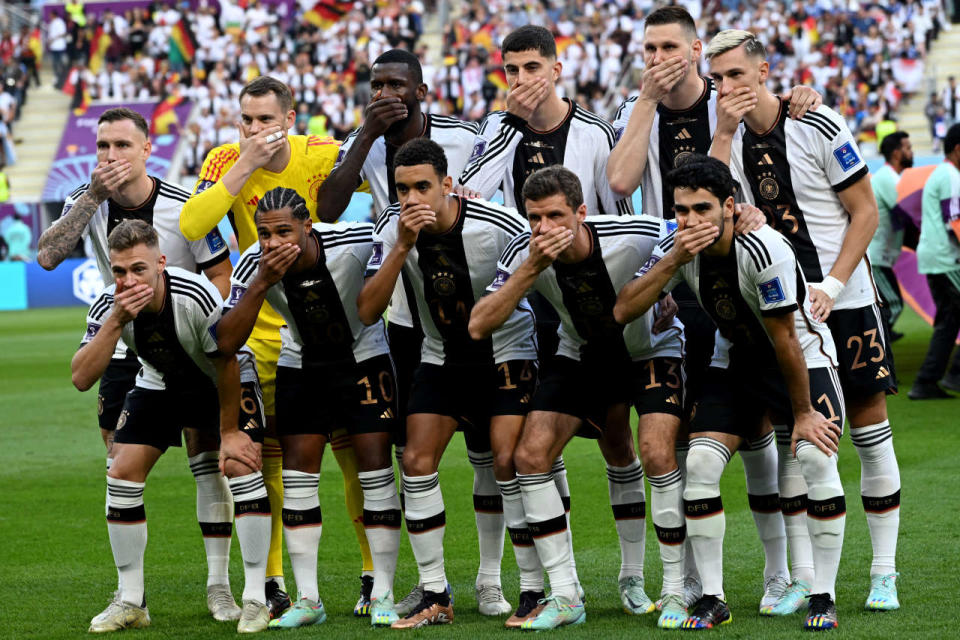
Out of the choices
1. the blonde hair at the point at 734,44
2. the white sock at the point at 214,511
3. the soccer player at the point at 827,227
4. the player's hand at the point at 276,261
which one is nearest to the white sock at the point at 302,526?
the white sock at the point at 214,511

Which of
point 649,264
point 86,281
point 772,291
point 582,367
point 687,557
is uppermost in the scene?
point 649,264

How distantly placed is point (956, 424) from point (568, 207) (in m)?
6.21

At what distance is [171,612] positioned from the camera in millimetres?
5902

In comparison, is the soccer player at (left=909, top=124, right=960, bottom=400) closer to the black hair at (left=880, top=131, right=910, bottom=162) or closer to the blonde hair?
the black hair at (left=880, top=131, right=910, bottom=162)

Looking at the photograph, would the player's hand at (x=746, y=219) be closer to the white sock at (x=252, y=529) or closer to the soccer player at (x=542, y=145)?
the soccer player at (x=542, y=145)

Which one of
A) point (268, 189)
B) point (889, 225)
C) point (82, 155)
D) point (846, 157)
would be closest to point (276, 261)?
point (268, 189)

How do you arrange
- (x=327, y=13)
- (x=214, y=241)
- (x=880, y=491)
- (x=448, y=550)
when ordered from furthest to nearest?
(x=327, y=13) → (x=448, y=550) → (x=214, y=241) → (x=880, y=491)

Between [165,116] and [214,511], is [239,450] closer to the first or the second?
[214,511]

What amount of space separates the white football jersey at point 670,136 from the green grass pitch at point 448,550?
6.13ft

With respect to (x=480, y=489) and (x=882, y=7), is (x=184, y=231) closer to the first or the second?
(x=480, y=489)

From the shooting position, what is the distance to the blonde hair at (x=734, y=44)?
5.42 metres

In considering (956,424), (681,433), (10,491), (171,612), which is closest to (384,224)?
(681,433)

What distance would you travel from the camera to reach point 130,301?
5266 millimetres

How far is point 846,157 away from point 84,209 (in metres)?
3.47
